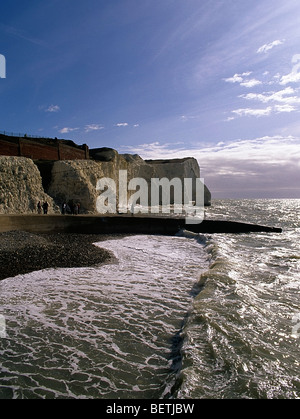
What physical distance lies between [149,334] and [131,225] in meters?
12.8

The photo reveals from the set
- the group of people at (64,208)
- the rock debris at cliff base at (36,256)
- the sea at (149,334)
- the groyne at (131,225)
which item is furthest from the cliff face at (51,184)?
the sea at (149,334)

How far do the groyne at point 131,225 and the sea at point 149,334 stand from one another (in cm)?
842

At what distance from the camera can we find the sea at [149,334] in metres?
3.17

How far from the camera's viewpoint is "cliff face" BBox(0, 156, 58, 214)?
1703cm

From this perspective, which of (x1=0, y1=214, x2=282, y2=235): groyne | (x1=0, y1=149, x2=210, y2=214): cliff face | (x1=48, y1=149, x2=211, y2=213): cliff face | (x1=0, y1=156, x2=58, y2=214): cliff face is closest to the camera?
(x1=0, y1=214, x2=282, y2=235): groyne

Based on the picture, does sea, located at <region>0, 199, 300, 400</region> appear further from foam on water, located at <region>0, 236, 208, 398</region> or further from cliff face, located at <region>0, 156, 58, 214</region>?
cliff face, located at <region>0, 156, 58, 214</region>

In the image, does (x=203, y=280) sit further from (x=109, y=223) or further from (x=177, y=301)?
(x=109, y=223)

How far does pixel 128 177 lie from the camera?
40.2m

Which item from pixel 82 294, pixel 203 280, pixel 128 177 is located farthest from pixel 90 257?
pixel 128 177

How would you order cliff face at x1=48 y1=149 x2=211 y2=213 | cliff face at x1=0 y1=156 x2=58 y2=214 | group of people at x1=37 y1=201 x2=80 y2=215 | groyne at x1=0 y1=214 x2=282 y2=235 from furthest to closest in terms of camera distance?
1. cliff face at x1=48 y1=149 x2=211 y2=213
2. group of people at x1=37 y1=201 x2=80 y2=215
3. cliff face at x1=0 y1=156 x2=58 y2=214
4. groyne at x1=0 y1=214 x2=282 y2=235

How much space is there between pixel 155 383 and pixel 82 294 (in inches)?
127

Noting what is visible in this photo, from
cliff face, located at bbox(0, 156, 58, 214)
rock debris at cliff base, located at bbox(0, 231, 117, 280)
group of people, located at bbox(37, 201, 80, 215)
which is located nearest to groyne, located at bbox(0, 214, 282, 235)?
group of people, located at bbox(37, 201, 80, 215)

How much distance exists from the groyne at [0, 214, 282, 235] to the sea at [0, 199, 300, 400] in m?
8.42

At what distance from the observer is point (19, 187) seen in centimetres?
1794
